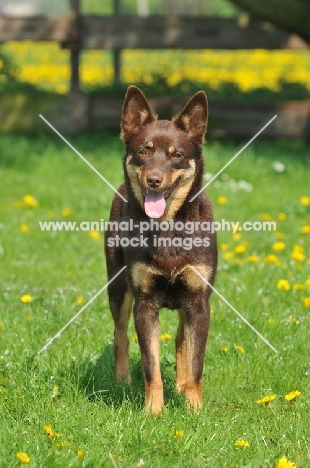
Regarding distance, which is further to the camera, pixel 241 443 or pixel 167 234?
pixel 167 234

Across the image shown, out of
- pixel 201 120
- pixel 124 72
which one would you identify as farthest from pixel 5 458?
pixel 124 72

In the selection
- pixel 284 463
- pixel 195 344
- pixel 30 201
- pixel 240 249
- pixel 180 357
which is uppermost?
pixel 284 463

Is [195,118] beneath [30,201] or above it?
above

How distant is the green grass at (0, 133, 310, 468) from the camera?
352 cm

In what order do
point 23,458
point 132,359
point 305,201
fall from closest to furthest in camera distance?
point 23,458 → point 132,359 → point 305,201

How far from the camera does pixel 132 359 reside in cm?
493

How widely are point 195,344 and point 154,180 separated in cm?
88

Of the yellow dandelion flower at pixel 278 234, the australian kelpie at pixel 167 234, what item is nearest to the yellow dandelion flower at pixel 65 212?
the yellow dandelion flower at pixel 278 234

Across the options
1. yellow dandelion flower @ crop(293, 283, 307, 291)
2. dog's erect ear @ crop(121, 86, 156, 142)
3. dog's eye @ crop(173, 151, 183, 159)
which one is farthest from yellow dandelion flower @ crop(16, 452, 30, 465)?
yellow dandelion flower @ crop(293, 283, 307, 291)

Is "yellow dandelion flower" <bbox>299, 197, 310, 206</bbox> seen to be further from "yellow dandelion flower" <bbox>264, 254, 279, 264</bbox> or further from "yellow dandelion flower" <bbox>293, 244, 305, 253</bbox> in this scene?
"yellow dandelion flower" <bbox>264, 254, 279, 264</bbox>

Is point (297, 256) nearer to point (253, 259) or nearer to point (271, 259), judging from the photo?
point (271, 259)

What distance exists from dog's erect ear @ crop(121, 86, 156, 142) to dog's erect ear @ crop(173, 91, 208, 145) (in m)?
0.16

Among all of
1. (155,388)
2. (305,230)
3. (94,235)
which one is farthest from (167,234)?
(305,230)

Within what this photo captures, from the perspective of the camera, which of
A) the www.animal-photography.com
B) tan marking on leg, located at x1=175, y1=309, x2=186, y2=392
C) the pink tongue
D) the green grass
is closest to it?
the green grass
